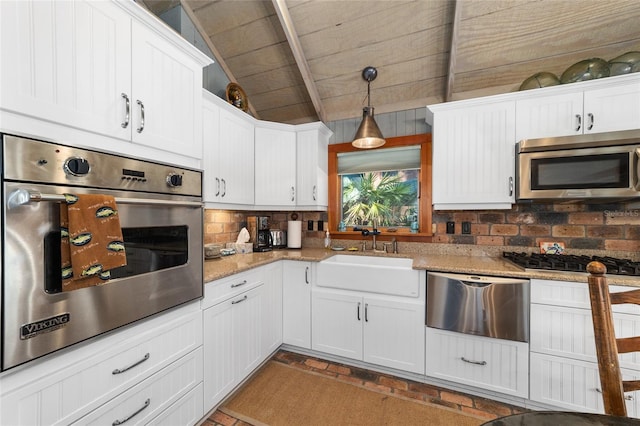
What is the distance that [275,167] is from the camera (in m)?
2.71

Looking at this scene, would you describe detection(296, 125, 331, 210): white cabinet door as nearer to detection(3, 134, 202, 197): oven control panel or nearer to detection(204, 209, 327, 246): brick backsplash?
detection(204, 209, 327, 246): brick backsplash

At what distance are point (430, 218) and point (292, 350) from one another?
72.0 inches

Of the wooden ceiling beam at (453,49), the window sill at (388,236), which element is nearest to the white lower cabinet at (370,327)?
the window sill at (388,236)

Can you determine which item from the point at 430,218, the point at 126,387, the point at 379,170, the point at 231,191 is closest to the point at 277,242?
the point at 231,191

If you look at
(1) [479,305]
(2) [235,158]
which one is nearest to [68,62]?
(2) [235,158]

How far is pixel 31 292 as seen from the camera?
2.80 ft

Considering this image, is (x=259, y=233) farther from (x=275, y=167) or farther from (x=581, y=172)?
(x=581, y=172)

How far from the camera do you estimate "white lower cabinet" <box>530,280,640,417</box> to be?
1.51m

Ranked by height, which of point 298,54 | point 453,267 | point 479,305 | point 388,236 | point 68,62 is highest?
point 298,54

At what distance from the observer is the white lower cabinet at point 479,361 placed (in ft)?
5.65

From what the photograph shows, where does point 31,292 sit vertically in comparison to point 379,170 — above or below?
below

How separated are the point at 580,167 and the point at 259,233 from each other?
104 inches

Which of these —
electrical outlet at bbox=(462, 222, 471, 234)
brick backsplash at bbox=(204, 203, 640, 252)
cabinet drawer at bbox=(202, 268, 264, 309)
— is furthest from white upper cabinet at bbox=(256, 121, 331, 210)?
electrical outlet at bbox=(462, 222, 471, 234)

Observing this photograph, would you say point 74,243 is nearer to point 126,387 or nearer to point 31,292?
point 31,292
